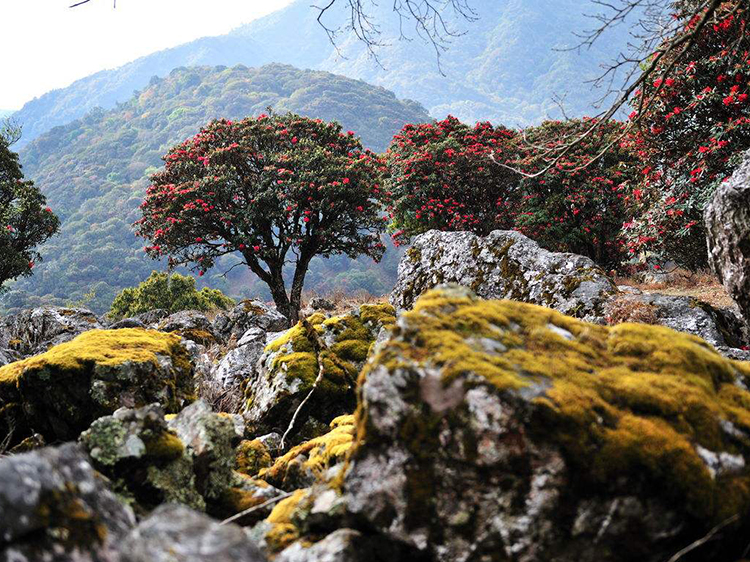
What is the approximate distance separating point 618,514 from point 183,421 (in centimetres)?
296

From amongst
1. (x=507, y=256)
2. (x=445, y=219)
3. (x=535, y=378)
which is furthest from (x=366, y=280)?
(x=535, y=378)

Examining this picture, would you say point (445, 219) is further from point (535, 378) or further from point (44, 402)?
point (535, 378)

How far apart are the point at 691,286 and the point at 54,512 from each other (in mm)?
16305

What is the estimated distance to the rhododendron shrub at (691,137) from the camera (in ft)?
32.2

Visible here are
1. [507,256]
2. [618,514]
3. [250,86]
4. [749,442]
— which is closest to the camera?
[618,514]

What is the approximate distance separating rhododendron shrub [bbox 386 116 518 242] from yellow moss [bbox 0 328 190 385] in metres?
13.8

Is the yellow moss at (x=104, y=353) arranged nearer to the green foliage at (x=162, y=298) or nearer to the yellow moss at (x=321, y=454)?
the yellow moss at (x=321, y=454)

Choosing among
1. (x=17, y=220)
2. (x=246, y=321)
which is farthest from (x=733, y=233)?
(x=17, y=220)

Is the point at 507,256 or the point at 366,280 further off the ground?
the point at 507,256

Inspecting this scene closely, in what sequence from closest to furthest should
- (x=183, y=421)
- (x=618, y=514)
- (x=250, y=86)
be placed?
1. (x=618, y=514)
2. (x=183, y=421)
3. (x=250, y=86)

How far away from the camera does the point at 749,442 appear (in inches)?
89.1

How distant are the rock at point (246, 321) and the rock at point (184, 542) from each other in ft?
41.5

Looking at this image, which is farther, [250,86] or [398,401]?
[250,86]

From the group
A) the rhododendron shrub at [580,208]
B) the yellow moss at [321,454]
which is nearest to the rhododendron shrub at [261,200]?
the rhododendron shrub at [580,208]
